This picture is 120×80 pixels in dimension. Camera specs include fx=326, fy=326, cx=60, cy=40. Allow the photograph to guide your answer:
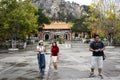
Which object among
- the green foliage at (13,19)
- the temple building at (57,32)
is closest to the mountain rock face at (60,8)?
the temple building at (57,32)

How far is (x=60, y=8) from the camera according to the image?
167m

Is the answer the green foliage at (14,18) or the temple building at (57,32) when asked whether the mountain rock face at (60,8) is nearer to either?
the temple building at (57,32)

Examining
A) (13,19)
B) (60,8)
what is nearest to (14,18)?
(13,19)

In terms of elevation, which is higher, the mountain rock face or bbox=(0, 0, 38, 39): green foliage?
the mountain rock face

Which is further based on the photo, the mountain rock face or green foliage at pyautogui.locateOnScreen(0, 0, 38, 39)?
the mountain rock face

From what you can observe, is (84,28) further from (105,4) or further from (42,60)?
(42,60)

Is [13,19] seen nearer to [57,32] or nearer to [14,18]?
[14,18]

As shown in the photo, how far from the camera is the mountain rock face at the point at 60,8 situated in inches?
6206

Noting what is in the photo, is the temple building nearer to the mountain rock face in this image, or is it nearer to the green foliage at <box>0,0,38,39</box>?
the mountain rock face

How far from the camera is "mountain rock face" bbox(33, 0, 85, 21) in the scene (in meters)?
158

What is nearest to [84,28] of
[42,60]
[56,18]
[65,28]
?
[65,28]

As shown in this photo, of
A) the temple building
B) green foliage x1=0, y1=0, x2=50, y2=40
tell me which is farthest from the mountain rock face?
green foliage x1=0, y1=0, x2=50, y2=40

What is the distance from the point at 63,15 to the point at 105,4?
95.3m

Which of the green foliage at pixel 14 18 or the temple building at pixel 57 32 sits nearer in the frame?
the green foliage at pixel 14 18
